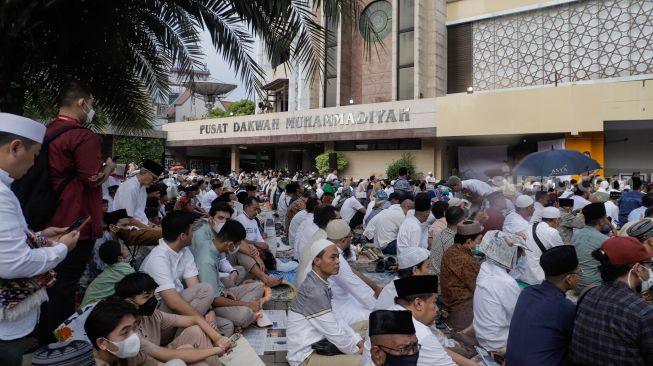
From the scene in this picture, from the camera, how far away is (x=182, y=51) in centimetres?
580

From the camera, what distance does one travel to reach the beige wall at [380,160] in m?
21.0

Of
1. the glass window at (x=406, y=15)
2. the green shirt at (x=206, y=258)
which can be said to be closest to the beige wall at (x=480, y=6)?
the glass window at (x=406, y=15)

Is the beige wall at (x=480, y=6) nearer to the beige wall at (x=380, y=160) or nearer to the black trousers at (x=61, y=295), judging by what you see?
the beige wall at (x=380, y=160)

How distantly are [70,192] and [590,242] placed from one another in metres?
5.21

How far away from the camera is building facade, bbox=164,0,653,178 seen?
16766 millimetres

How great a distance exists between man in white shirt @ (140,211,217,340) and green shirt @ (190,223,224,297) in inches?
7.3

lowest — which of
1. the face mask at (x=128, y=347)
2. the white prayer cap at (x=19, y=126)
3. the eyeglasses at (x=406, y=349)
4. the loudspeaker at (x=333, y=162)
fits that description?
the face mask at (x=128, y=347)

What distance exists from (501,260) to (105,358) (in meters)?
3.05

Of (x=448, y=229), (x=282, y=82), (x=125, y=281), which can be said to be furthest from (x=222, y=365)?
(x=282, y=82)

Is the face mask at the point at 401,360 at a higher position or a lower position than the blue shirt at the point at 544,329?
higher

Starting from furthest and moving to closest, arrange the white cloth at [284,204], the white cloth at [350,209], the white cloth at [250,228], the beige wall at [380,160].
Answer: the beige wall at [380,160], the white cloth at [284,204], the white cloth at [350,209], the white cloth at [250,228]

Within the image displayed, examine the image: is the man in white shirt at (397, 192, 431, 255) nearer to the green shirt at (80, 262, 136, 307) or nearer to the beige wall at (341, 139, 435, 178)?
the green shirt at (80, 262, 136, 307)

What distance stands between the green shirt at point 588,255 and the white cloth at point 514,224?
90 centimetres

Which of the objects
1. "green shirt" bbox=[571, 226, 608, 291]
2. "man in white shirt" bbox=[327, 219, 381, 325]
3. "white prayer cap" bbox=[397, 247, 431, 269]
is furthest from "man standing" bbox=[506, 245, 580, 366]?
"green shirt" bbox=[571, 226, 608, 291]
